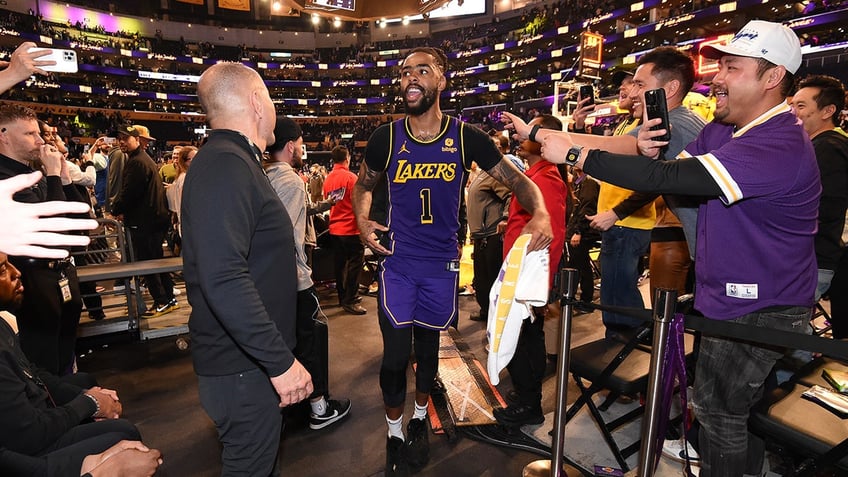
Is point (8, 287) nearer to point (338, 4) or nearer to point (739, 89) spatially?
point (338, 4)

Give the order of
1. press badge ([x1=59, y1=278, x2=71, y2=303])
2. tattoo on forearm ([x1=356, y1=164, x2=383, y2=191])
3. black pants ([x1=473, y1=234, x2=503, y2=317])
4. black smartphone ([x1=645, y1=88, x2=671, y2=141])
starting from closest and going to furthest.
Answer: black smartphone ([x1=645, y1=88, x2=671, y2=141]) → tattoo on forearm ([x1=356, y1=164, x2=383, y2=191]) → press badge ([x1=59, y1=278, x2=71, y2=303]) → black pants ([x1=473, y1=234, x2=503, y2=317])

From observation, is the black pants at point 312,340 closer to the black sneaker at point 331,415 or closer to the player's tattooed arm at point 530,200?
the black sneaker at point 331,415

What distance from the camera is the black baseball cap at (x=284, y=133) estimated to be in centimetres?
315

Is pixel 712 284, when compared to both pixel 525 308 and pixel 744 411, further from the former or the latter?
pixel 525 308

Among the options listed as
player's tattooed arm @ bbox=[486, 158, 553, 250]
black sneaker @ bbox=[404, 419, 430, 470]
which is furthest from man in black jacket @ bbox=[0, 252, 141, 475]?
player's tattooed arm @ bbox=[486, 158, 553, 250]

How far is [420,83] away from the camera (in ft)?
8.68

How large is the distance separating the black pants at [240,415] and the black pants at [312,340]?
1416mm

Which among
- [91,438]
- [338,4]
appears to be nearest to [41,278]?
[91,438]

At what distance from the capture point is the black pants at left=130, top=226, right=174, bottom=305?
5.46m

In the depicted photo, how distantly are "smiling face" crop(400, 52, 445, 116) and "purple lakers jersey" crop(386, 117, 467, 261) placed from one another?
0.16m

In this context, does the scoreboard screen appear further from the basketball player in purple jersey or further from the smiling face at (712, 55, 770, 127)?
the smiling face at (712, 55, 770, 127)

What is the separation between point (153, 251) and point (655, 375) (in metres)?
6.01

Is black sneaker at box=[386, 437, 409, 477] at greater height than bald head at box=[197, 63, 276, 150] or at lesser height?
lesser

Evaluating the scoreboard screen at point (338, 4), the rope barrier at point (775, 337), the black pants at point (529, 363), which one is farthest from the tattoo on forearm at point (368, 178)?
the rope barrier at point (775, 337)
